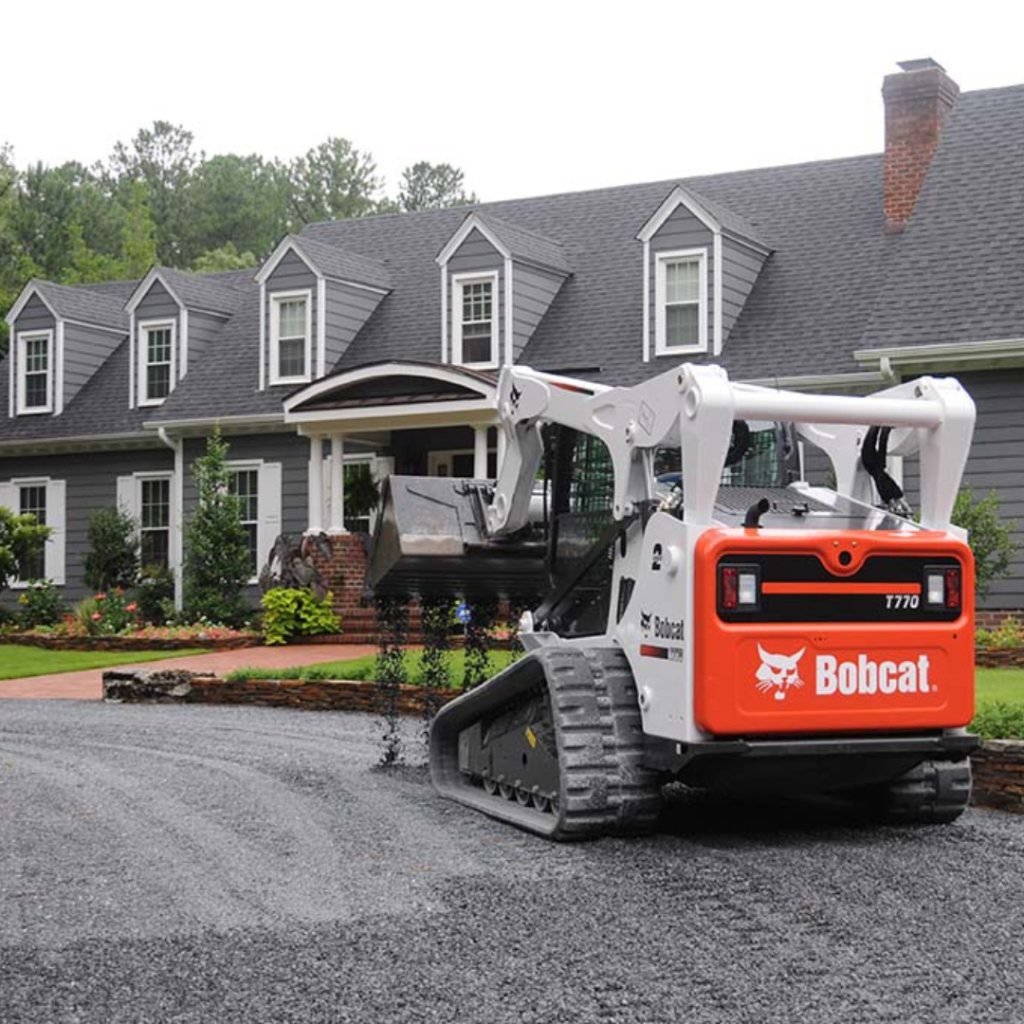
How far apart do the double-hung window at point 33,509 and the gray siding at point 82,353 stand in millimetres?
1706

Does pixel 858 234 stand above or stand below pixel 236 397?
above

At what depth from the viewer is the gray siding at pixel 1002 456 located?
64.1ft

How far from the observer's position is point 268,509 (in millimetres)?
27016

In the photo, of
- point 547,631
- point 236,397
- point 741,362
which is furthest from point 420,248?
point 547,631

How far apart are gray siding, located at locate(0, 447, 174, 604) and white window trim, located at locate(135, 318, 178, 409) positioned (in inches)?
38.1

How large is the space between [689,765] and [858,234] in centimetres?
1739

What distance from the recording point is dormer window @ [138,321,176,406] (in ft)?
95.7

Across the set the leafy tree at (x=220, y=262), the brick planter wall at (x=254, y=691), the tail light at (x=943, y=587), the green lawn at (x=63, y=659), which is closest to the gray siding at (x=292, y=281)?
the green lawn at (x=63, y=659)

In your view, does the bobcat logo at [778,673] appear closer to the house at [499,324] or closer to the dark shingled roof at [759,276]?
the house at [499,324]

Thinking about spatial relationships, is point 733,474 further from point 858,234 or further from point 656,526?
point 858,234

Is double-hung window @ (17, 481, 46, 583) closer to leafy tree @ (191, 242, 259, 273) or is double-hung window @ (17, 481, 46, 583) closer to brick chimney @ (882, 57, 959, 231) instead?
brick chimney @ (882, 57, 959, 231)

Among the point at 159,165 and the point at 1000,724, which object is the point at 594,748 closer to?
the point at 1000,724

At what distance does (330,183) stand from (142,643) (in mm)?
47626

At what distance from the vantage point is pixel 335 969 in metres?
5.88
